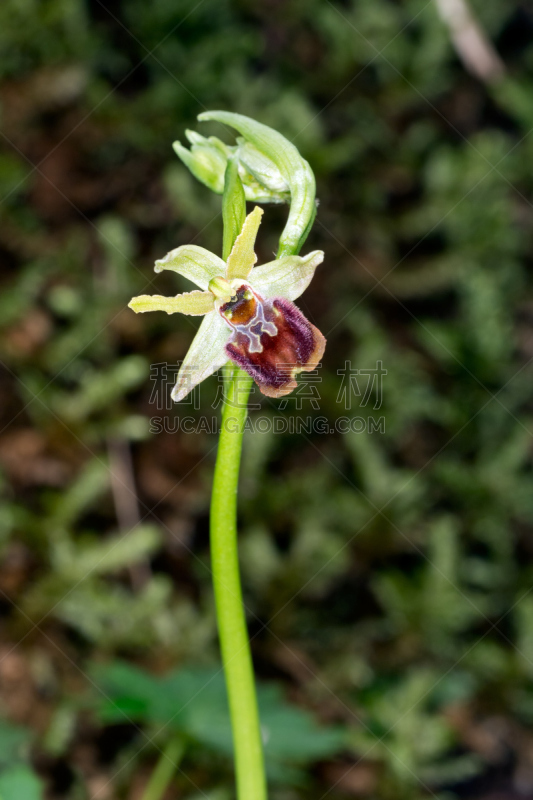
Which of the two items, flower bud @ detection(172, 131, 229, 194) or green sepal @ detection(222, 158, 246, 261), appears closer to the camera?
green sepal @ detection(222, 158, 246, 261)

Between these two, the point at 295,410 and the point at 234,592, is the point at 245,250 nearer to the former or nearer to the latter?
the point at 234,592

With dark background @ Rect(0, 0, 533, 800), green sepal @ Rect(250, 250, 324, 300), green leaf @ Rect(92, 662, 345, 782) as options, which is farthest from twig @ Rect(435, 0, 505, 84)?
green leaf @ Rect(92, 662, 345, 782)

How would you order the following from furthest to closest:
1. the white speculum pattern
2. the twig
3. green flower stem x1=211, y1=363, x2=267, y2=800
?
the twig → the white speculum pattern → green flower stem x1=211, y1=363, x2=267, y2=800

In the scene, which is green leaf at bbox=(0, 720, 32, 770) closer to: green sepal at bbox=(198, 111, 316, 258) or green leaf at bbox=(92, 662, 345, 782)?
green leaf at bbox=(92, 662, 345, 782)

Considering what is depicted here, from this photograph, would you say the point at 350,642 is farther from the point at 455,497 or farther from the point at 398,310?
the point at 398,310

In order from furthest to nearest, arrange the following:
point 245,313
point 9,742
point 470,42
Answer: point 470,42 → point 9,742 → point 245,313

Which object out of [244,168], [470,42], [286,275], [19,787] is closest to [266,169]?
[244,168]
